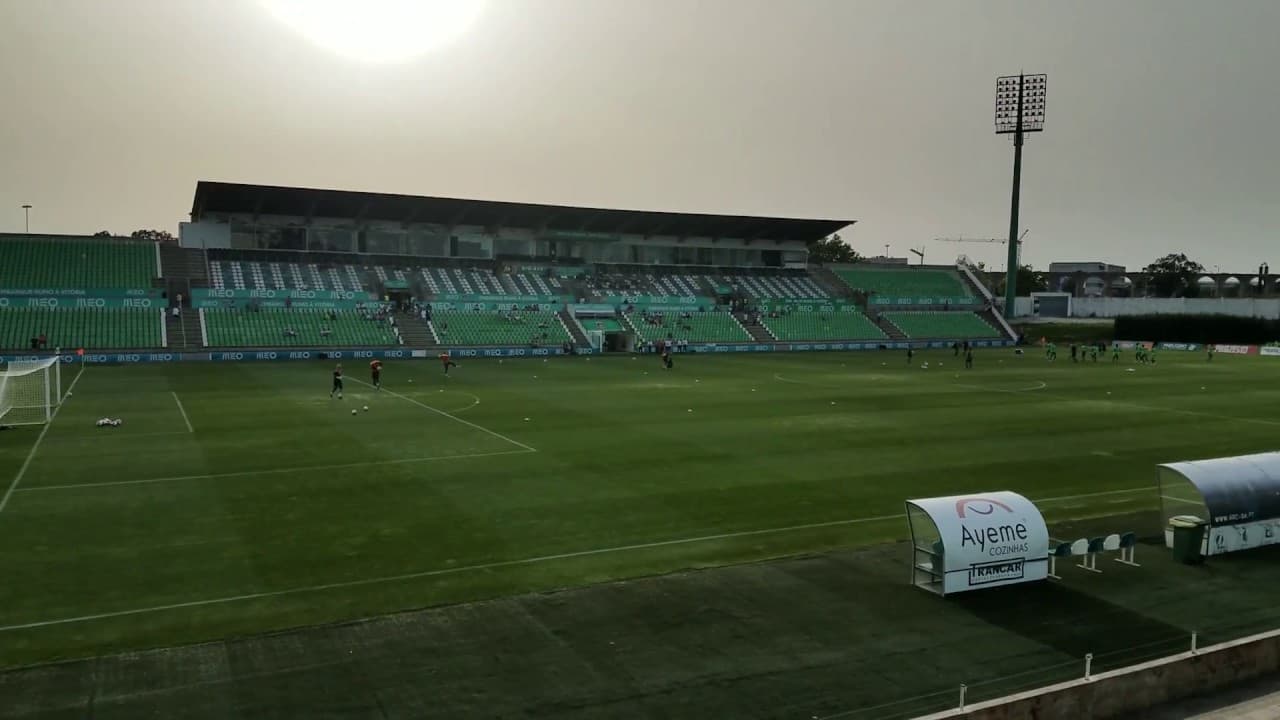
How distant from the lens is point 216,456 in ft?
88.2

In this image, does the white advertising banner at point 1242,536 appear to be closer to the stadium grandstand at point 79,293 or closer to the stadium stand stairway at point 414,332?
the stadium stand stairway at point 414,332

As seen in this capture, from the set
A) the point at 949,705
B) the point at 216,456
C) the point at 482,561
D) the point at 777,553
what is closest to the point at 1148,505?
the point at 777,553

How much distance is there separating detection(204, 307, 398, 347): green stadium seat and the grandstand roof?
9.57 meters

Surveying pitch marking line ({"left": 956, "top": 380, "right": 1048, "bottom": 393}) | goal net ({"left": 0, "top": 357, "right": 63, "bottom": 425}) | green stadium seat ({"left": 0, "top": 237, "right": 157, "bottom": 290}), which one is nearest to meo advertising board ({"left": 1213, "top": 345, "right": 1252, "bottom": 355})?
pitch marking line ({"left": 956, "top": 380, "right": 1048, "bottom": 393})

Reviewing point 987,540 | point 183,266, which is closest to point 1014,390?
point 987,540

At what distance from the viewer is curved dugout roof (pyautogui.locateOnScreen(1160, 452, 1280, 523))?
56.3ft

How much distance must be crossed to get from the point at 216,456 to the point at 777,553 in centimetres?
1764

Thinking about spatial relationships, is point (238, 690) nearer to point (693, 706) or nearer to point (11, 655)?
point (11, 655)

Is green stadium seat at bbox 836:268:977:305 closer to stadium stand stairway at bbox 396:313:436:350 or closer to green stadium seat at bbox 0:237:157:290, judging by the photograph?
stadium stand stairway at bbox 396:313:436:350

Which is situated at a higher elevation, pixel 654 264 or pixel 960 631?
pixel 654 264

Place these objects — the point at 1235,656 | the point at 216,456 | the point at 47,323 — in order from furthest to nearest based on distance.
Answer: the point at 47,323 → the point at 216,456 → the point at 1235,656

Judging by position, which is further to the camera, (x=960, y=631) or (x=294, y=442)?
(x=294, y=442)

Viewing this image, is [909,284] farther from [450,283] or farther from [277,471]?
[277,471]

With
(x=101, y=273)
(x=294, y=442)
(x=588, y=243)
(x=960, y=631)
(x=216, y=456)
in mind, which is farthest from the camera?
(x=588, y=243)
